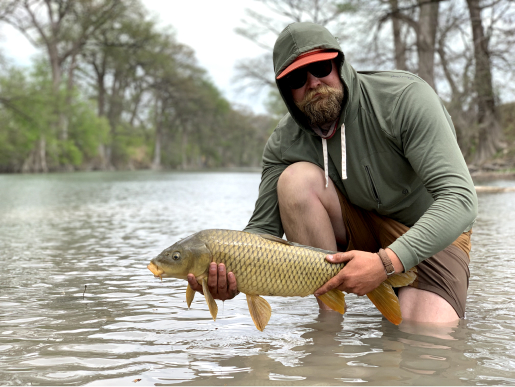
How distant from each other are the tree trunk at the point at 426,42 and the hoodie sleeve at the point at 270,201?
20156 mm

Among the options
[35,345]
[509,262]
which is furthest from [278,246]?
[509,262]

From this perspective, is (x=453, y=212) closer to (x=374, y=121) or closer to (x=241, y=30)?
(x=374, y=121)

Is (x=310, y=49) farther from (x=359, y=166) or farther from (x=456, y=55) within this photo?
(x=456, y=55)

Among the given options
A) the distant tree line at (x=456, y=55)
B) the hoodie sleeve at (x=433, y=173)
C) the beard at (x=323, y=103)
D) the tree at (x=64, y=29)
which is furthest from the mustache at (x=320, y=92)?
the tree at (x=64, y=29)

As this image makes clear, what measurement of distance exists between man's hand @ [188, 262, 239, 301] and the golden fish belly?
0.11ft

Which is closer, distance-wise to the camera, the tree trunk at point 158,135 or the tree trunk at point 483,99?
the tree trunk at point 483,99

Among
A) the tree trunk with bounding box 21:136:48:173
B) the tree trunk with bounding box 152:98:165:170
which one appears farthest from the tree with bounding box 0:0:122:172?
the tree trunk with bounding box 152:98:165:170

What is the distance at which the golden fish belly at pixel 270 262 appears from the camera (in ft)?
8.44

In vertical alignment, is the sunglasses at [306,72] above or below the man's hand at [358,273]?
above

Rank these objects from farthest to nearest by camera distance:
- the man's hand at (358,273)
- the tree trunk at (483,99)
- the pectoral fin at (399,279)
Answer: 1. the tree trunk at (483,99)
2. the pectoral fin at (399,279)
3. the man's hand at (358,273)

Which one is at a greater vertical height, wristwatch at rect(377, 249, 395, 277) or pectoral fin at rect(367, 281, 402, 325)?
wristwatch at rect(377, 249, 395, 277)

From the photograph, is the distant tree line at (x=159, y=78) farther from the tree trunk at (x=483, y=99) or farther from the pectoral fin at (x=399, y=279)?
the pectoral fin at (x=399, y=279)

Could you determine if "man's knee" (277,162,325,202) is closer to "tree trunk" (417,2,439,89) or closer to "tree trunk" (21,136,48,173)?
"tree trunk" (417,2,439,89)

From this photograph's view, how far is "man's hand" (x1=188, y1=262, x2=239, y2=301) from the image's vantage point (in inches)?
101
